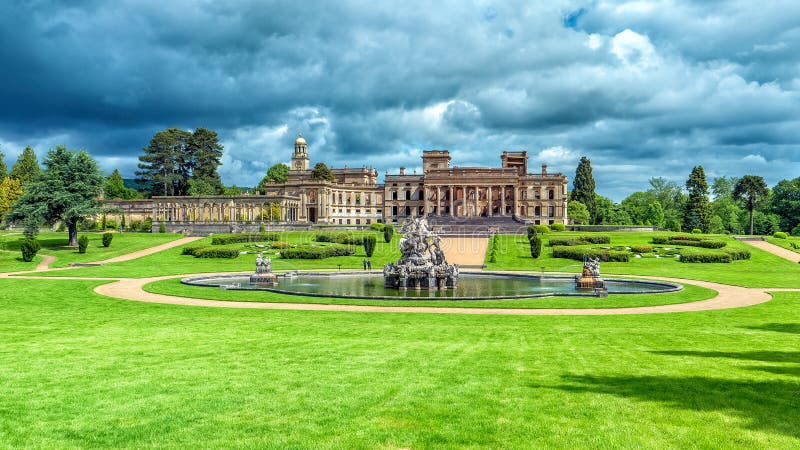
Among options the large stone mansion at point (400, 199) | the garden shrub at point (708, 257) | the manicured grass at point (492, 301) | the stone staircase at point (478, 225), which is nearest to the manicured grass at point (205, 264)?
the manicured grass at point (492, 301)

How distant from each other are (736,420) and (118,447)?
9306mm

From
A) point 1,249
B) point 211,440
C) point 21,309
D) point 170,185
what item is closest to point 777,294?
point 211,440

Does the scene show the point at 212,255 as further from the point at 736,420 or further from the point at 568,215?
the point at 568,215

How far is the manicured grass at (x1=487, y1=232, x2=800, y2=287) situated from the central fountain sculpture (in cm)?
1570

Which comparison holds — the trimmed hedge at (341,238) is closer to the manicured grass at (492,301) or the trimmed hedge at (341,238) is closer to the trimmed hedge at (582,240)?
the trimmed hedge at (582,240)

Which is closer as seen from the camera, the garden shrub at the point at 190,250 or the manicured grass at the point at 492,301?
the manicured grass at the point at 492,301

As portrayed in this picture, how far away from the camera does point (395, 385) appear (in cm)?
1122

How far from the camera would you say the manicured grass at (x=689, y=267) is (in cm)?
3986

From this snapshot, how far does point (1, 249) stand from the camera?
57.1 m

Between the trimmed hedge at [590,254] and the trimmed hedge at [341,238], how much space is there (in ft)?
71.1

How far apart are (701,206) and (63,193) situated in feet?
297

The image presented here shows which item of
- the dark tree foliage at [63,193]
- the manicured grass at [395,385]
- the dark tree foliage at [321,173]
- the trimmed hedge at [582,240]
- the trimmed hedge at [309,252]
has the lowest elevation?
the manicured grass at [395,385]

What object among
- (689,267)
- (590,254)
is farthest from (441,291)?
(689,267)

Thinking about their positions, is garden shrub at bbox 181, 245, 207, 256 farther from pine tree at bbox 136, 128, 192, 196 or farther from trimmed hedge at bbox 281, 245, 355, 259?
pine tree at bbox 136, 128, 192, 196
